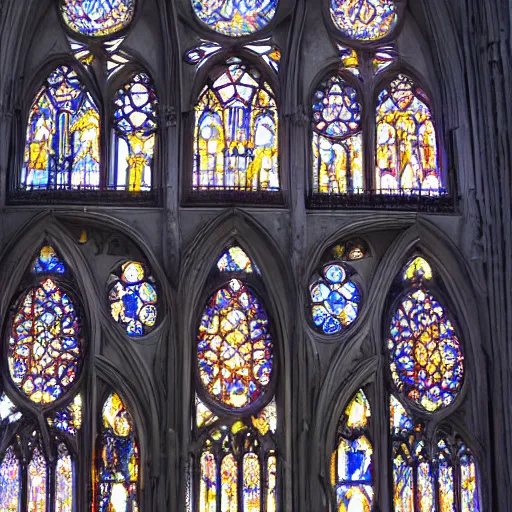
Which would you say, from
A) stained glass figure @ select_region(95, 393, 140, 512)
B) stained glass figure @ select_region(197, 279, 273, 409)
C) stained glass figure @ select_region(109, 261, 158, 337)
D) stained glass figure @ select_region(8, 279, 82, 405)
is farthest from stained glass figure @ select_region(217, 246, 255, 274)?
stained glass figure @ select_region(95, 393, 140, 512)

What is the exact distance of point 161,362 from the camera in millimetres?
19422

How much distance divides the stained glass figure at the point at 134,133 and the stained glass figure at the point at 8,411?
9.72 feet

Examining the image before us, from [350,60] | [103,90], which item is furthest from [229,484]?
[350,60]

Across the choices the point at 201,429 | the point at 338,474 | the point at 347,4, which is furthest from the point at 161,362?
the point at 347,4

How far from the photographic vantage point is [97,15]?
67.2 feet

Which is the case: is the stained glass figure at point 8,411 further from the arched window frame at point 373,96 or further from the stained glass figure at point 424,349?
the stained glass figure at point 424,349

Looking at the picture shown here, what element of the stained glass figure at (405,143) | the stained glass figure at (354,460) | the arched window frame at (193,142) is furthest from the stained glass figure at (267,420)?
the stained glass figure at (405,143)

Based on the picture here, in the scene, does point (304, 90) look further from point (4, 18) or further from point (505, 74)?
point (4, 18)

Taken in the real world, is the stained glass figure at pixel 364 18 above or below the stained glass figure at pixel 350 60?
above

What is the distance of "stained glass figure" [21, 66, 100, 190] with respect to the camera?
787 inches

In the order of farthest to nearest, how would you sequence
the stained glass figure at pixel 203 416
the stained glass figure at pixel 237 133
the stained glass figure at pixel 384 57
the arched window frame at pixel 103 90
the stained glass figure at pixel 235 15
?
the stained glass figure at pixel 384 57
the stained glass figure at pixel 235 15
the stained glass figure at pixel 237 133
the arched window frame at pixel 103 90
the stained glass figure at pixel 203 416

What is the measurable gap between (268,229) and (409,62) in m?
2.97

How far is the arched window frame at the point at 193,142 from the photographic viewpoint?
1970 cm

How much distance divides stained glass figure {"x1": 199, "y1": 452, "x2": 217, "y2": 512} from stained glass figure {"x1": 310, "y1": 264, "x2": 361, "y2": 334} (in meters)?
2.14
